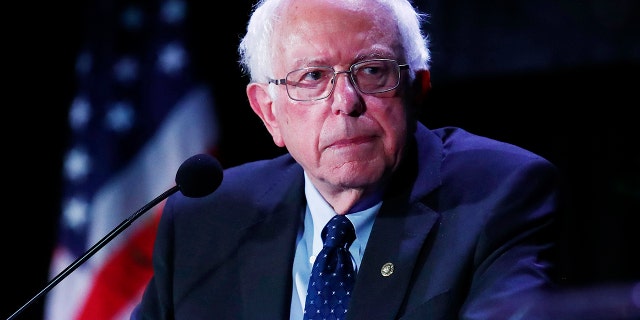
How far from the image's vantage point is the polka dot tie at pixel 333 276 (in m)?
2.14

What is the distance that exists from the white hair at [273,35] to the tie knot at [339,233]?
47cm

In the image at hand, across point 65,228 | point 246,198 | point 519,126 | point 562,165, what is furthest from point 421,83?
point 65,228

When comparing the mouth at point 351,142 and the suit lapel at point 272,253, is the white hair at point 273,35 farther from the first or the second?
the suit lapel at point 272,253

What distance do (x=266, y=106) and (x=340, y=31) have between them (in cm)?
42

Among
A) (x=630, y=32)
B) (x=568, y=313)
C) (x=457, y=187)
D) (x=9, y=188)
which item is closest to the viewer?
(x=568, y=313)

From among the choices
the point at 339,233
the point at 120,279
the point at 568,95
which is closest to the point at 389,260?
the point at 339,233

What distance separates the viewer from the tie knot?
224cm

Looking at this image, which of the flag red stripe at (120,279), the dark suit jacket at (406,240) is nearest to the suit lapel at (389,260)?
the dark suit jacket at (406,240)

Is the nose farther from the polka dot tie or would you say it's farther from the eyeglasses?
the polka dot tie

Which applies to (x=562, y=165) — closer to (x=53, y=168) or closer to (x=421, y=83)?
(x=421, y=83)

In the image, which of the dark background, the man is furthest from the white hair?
the dark background

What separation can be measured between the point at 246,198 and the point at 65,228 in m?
2.11

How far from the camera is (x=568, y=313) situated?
0.77m

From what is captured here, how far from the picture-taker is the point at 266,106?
2426 millimetres
